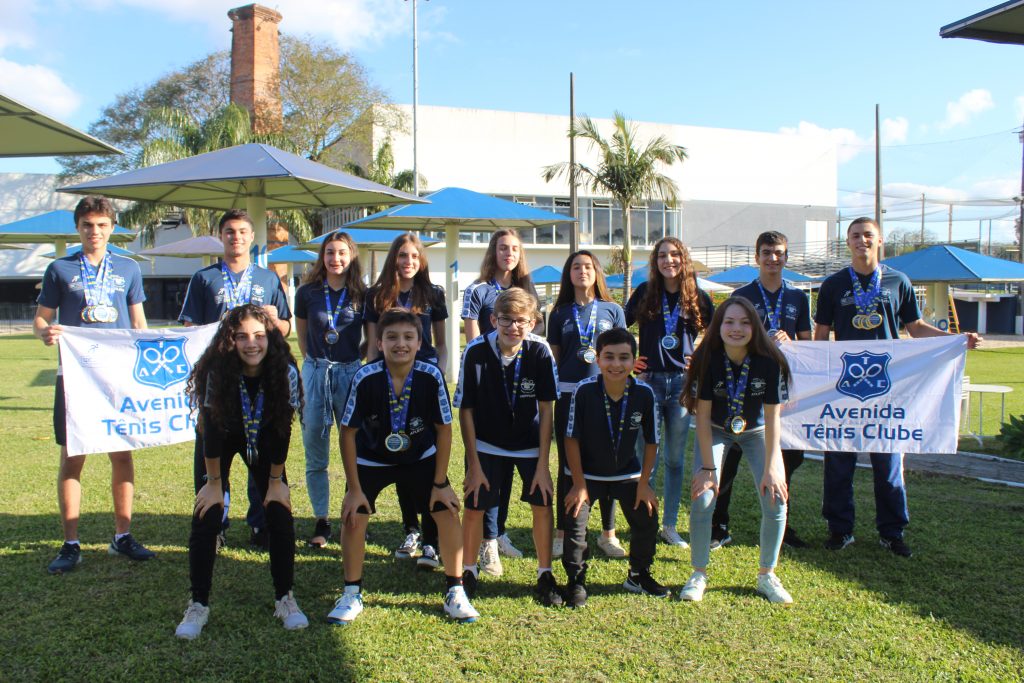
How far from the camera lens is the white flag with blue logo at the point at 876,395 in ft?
16.5

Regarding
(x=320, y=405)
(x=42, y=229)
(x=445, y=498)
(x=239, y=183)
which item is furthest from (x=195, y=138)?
(x=445, y=498)

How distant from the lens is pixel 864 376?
201 inches

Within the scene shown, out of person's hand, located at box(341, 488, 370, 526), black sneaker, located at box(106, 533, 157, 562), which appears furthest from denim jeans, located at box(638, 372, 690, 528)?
black sneaker, located at box(106, 533, 157, 562)

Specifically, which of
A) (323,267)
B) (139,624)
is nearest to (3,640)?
(139,624)

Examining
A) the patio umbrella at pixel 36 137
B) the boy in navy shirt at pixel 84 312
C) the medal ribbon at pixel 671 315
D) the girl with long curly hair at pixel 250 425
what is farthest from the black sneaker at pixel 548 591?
the patio umbrella at pixel 36 137

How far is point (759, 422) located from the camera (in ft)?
14.2

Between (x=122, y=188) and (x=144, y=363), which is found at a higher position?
(x=122, y=188)

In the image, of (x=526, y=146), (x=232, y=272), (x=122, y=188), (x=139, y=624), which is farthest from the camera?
(x=526, y=146)

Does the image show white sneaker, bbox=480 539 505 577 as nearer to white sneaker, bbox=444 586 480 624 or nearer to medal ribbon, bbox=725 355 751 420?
white sneaker, bbox=444 586 480 624

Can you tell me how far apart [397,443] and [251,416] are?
0.76 meters

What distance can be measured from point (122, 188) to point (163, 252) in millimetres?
18276

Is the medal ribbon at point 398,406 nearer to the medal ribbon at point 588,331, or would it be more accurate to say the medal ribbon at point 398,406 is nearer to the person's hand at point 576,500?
the person's hand at point 576,500

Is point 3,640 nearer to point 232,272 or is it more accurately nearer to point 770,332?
point 232,272

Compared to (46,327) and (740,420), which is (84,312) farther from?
(740,420)
